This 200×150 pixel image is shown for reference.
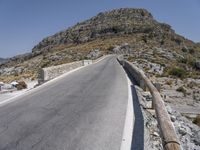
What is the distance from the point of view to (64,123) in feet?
31.6

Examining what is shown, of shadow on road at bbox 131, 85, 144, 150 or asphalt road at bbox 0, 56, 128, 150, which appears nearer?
shadow on road at bbox 131, 85, 144, 150

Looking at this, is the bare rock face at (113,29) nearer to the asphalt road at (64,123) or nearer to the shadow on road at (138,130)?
the asphalt road at (64,123)

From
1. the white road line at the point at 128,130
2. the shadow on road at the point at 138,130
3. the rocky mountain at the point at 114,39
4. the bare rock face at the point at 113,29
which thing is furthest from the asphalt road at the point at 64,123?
the bare rock face at the point at 113,29

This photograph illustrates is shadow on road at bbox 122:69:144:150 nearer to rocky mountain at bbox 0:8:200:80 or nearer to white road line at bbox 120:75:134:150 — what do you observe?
white road line at bbox 120:75:134:150

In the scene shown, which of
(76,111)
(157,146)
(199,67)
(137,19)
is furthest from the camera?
(137,19)

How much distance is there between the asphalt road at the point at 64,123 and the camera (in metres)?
7.64

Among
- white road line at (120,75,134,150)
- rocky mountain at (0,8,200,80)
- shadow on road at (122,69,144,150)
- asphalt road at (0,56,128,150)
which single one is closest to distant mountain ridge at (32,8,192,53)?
rocky mountain at (0,8,200,80)

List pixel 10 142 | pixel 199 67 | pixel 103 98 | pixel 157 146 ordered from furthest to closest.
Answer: pixel 199 67 < pixel 103 98 < pixel 10 142 < pixel 157 146

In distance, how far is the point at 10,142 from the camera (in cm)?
792

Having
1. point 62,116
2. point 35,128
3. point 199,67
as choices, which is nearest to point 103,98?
point 62,116

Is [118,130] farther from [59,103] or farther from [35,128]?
[59,103]

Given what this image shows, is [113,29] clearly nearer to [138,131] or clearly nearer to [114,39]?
[114,39]

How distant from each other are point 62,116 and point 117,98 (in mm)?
3900

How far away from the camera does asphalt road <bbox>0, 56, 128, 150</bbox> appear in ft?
25.1
